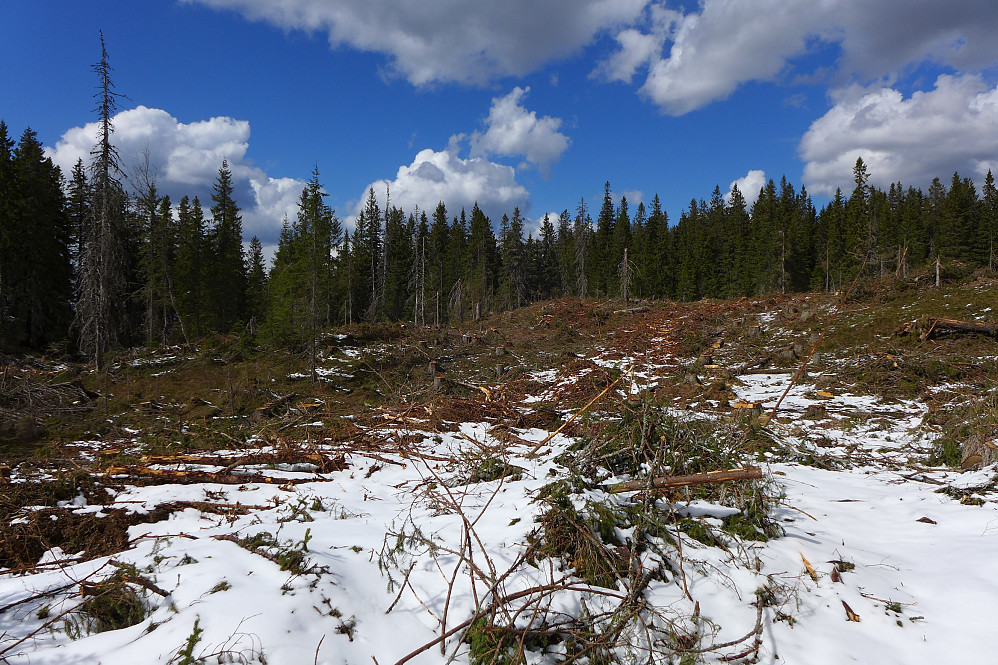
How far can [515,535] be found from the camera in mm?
3609

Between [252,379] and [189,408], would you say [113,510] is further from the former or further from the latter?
[252,379]

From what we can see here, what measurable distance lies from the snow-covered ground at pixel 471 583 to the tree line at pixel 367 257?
609 cm

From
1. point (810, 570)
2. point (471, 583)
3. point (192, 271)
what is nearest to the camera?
point (471, 583)

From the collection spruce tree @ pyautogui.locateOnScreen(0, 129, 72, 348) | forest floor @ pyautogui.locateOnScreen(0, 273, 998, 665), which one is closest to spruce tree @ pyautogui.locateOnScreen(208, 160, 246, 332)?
spruce tree @ pyautogui.locateOnScreen(0, 129, 72, 348)

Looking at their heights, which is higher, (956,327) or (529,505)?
(956,327)

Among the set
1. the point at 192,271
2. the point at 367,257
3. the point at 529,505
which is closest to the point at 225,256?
the point at 192,271

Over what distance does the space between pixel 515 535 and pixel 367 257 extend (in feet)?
152

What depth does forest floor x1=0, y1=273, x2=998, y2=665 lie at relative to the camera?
103 inches

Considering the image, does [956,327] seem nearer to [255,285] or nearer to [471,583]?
[471,583]

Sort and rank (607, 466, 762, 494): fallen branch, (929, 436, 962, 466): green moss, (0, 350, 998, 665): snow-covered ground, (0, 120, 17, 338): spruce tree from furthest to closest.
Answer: (0, 120, 17, 338): spruce tree, (929, 436, 962, 466): green moss, (607, 466, 762, 494): fallen branch, (0, 350, 998, 665): snow-covered ground

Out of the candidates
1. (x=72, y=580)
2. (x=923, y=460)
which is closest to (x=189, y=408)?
(x=72, y=580)

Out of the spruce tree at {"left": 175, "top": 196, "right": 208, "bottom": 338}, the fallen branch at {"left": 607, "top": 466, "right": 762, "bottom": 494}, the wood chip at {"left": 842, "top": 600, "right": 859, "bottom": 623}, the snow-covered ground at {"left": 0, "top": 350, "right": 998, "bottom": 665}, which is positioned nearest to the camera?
the snow-covered ground at {"left": 0, "top": 350, "right": 998, "bottom": 665}

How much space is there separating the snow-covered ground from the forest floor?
0.02 metres

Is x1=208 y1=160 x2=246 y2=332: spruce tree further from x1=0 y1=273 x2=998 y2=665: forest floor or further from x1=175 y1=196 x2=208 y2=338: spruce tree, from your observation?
x1=0 y1=273 x2=998 y2=665: forest floor
